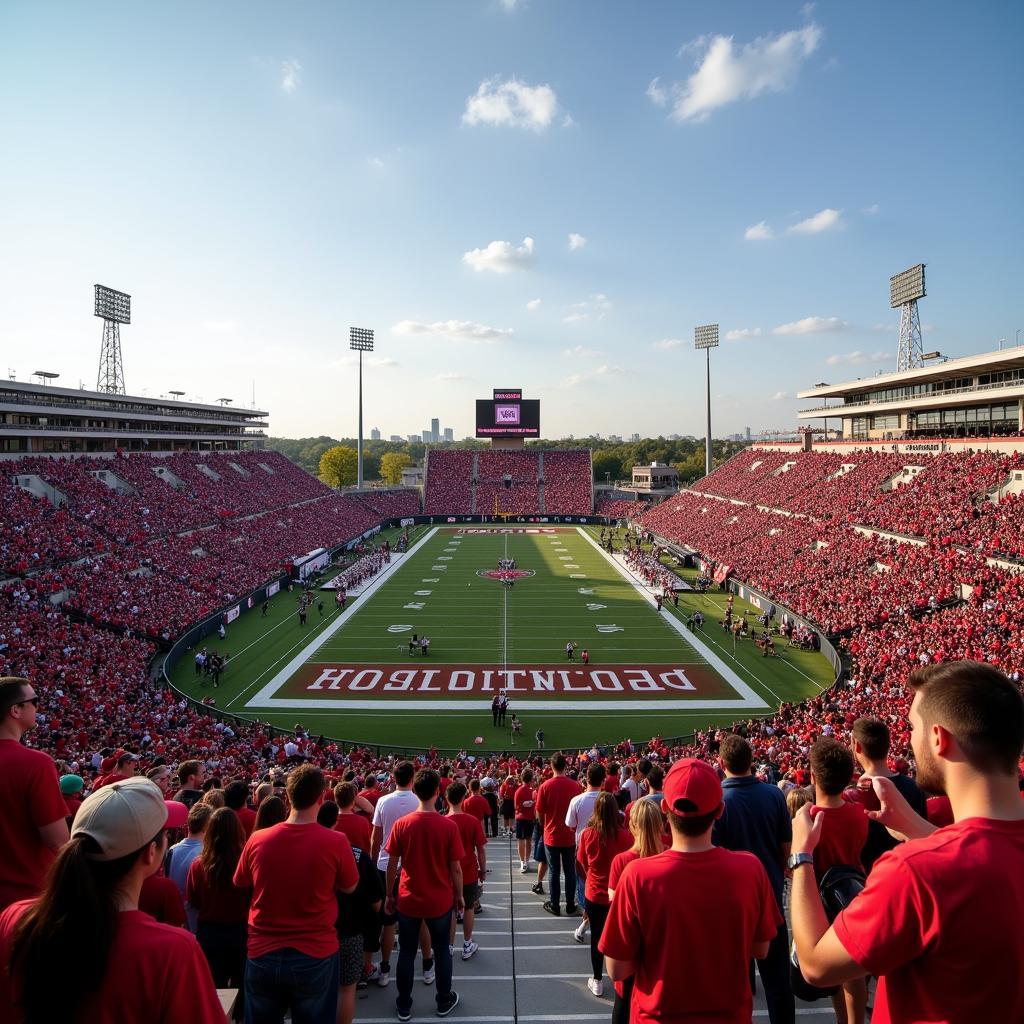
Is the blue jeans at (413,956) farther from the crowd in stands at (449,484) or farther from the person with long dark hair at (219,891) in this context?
the crowd in stands at (449,484)

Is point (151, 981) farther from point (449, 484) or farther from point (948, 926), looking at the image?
point (449, 484)

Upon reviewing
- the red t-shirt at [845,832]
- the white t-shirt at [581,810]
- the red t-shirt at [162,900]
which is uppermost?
the red t-shirt at [845,832]

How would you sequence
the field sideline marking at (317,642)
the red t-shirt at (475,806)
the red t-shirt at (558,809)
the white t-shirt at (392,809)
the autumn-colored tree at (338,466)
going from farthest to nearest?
the autumn-colored tree at (338,466) < the field sideline marking at (317,642) < the red t-shirt at (475,806) < the red t-shirt at (558,809) < the white t-shirt at (392,809)

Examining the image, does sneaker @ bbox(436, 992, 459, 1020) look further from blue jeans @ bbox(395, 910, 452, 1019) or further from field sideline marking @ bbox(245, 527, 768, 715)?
field sideline marking @ bbox(245, 527, 768, 715)

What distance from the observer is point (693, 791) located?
3.06 metres

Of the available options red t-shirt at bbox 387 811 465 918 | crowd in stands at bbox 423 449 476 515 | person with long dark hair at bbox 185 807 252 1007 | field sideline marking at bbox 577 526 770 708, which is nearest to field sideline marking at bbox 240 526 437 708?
field sideline marking at bbox 577 526 770 708

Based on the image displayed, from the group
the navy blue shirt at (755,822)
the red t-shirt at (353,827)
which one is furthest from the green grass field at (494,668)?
the navy blue shirt at (755,822)

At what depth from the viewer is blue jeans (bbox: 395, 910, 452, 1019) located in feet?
16.9

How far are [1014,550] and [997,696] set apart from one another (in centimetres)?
2813

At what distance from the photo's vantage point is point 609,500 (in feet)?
283

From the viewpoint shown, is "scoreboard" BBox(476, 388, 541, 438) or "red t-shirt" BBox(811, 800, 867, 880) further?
"scoreboard" BBox(476, 388, 541, 438)

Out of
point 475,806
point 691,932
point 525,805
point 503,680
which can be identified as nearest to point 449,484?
point 503,680

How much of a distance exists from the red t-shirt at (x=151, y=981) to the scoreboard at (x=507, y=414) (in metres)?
86.4

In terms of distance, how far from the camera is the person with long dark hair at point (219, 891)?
455 cm
